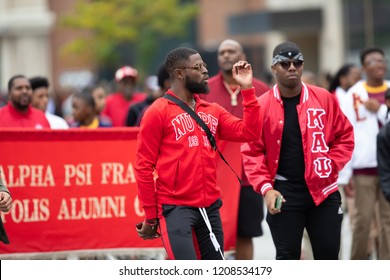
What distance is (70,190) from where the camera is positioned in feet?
33.0

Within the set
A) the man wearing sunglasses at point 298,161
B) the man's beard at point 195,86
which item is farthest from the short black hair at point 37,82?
the man's beard at point 195,86

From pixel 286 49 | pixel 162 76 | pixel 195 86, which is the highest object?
pixel 286 49

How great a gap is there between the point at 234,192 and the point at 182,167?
3169 mm

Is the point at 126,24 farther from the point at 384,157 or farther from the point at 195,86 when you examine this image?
the point at 195,86

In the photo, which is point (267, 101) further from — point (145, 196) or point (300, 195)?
point (145, 196)

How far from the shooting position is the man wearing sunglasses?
25.1ft

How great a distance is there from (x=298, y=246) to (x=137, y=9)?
114 feet

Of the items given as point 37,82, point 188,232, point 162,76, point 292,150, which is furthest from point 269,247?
point 188,232

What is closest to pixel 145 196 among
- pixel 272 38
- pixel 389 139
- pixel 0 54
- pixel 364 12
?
pixel 389 139

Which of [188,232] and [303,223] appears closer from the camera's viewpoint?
[188,232]

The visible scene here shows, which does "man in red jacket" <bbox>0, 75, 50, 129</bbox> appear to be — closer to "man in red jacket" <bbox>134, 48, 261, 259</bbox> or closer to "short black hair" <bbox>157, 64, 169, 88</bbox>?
"short black hair" <bbox>157, 64, 169, 88</bbox>

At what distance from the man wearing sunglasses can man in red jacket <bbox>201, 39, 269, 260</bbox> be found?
2218mm

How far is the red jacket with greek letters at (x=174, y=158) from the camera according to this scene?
7109mm

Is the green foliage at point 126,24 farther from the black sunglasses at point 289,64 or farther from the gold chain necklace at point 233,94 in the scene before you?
the black sunglasses at point 289,64
